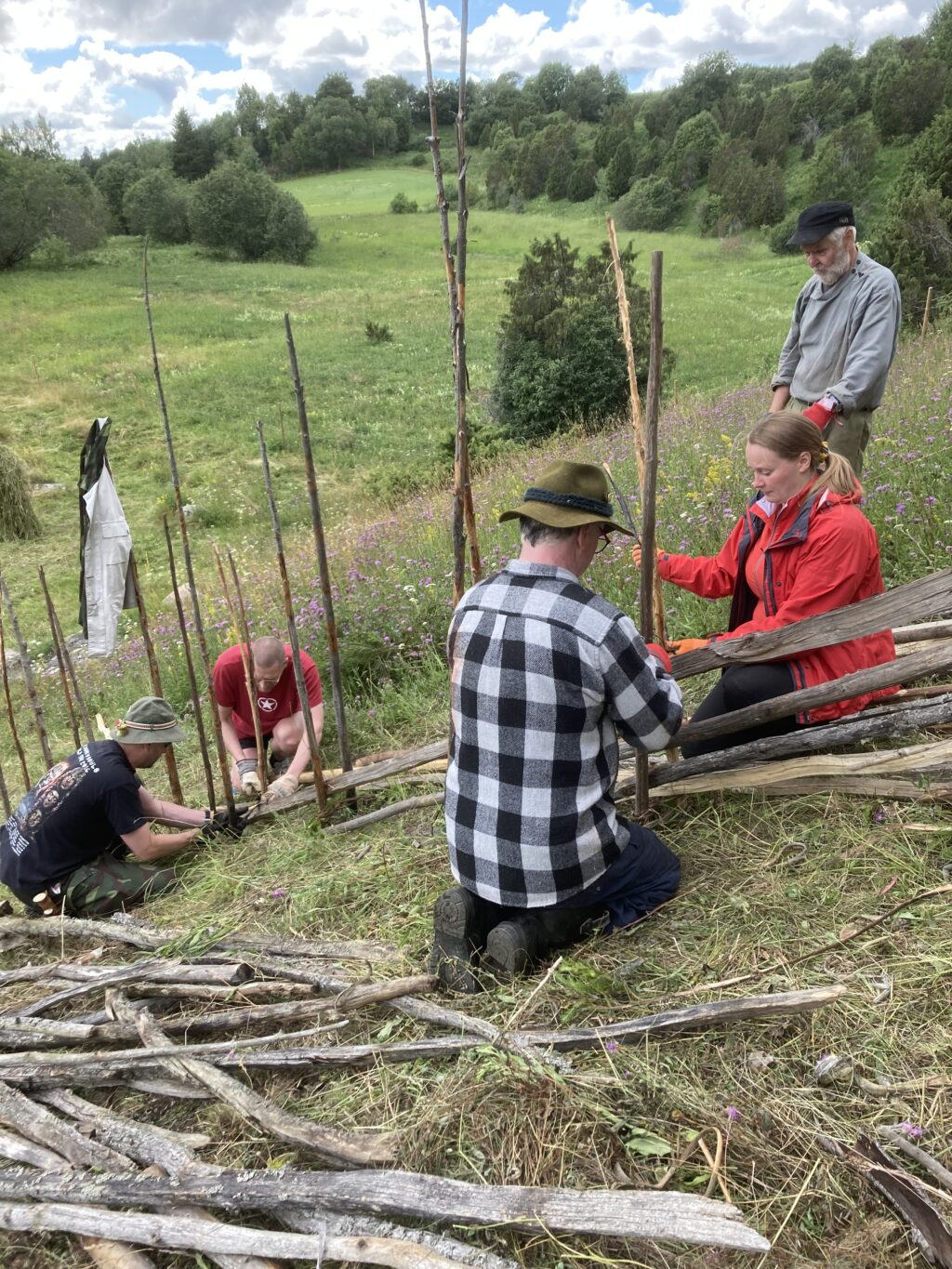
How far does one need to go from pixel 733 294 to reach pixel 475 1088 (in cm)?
2806

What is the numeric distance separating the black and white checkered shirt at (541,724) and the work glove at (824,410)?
1985 millimetres

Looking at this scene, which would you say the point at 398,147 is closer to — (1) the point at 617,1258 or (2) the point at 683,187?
(2) the point at 683,187

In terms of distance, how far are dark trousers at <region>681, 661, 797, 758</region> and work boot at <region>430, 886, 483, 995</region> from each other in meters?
1.13

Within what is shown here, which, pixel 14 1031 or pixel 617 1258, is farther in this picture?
pixel 14 1031

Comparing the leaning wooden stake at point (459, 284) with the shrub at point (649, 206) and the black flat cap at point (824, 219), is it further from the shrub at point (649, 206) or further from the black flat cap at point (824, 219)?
the shrub at point (649, 206)

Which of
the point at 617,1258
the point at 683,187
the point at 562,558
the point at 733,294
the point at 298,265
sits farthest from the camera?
the point at 683,187

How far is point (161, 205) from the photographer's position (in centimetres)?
3791

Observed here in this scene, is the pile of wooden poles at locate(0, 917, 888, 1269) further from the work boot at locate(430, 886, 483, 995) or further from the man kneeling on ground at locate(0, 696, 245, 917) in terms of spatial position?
the man kneeling on ground at locate(0, 696, 245, 917)

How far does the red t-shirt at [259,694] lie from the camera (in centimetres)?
453

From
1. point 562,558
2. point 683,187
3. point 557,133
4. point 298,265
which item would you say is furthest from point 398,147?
point 562,558

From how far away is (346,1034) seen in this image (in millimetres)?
2281

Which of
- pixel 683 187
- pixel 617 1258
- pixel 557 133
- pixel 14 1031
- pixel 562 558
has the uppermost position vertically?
pixel 557 133

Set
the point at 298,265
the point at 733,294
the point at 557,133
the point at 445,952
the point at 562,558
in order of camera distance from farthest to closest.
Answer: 1. the point at 557,133
2. the point at 298,265
3. the point at 733,294
4. the point at 445,952
5. the point at 562,558

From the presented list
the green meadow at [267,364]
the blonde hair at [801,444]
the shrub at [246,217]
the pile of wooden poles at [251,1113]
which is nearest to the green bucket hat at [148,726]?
the pile of wooden poles at [251,1113]
